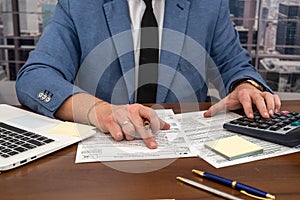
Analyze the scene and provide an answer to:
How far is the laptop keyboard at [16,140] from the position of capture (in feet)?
2.47

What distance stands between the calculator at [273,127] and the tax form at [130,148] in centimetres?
14

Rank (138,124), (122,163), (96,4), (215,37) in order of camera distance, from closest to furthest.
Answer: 1. (122,163)
2. (138,124)
3. (96,4)
4. (215,37)

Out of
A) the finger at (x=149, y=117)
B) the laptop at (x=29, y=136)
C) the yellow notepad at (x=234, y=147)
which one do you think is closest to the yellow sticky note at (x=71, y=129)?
the laptop at (x=29, y=136)

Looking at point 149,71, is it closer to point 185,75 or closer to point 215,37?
point 185,75

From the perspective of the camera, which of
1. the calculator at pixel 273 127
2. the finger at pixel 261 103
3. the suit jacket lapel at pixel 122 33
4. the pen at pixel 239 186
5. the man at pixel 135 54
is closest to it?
the pen at pixel 239 186

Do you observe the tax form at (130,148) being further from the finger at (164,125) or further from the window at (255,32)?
the window at (255,32)

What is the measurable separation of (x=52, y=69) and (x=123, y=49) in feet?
0.83

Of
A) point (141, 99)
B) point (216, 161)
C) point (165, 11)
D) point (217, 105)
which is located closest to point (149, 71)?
point (141, 99)

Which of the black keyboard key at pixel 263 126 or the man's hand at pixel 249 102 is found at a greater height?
the man's hand at pixel 249 102

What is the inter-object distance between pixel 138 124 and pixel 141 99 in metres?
0.41

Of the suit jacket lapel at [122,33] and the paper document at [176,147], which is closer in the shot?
the paper document at [176,147]

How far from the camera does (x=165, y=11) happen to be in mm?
1284

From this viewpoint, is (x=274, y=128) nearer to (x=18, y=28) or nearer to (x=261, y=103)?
(x=261, y=103)

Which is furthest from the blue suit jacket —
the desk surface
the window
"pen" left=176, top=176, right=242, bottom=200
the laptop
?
the window
